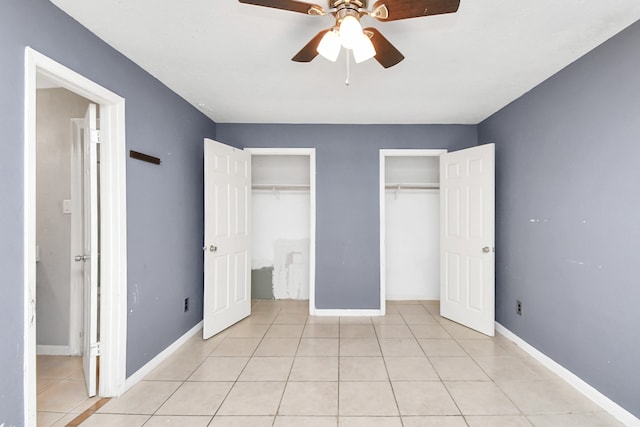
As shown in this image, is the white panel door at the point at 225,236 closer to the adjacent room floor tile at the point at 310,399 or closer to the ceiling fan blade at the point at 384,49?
the adjacent room floor tile at the point at 310,399

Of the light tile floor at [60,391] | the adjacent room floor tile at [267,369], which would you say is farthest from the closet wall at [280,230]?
the light tile floor at [60,391]

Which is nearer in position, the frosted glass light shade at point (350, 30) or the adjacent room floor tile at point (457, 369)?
the frosted glass light shade at point (350, 30)

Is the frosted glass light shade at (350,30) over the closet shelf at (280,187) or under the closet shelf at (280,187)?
over

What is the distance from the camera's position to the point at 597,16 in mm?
1779

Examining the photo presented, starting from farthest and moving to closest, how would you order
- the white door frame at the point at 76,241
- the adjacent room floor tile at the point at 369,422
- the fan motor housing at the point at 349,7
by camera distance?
1. the white door frame at the point at 76,241
2. the adjacent room floor tile at the point at 369,422
3. the fan motor housing at the point at 349,7

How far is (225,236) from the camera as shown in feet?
11.1

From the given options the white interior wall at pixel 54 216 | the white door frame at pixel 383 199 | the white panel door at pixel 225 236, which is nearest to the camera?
the white interior wall at pixel 54 216

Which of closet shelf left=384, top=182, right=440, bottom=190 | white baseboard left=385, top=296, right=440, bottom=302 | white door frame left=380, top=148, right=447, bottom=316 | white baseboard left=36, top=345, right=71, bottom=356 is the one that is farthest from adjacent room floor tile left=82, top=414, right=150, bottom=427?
closet shelf left=384, top=182, right=440, bottom=190

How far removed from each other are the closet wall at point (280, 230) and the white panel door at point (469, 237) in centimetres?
185

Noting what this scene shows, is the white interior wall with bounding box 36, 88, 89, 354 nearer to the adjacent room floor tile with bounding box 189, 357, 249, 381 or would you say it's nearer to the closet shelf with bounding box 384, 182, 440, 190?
the adjacent room floor tile with bounding box 189, 357, 249, 381

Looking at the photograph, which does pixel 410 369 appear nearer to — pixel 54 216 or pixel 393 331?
pixel 393 331

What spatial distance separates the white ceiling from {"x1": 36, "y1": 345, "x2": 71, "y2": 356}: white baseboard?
251 cm

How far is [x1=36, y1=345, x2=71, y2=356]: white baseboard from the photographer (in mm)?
2764

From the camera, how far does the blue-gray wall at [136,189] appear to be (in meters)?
1.44
